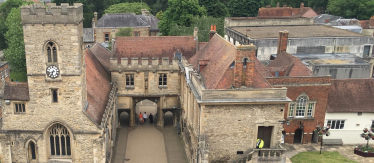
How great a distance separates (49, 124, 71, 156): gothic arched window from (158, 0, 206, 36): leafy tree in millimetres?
32077

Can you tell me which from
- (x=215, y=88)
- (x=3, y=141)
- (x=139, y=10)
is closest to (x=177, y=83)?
(x=215, y=88)

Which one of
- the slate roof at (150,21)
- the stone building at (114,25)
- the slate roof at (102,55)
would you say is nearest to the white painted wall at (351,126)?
the slate roof at (102,55)

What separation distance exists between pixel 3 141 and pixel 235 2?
64.0m

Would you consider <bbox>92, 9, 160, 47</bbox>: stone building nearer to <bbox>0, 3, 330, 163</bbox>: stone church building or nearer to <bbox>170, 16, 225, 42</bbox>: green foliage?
<bbox>170, 16, 225, 42</bbox>: green foliage

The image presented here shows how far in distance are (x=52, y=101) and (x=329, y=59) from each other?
29014 mm

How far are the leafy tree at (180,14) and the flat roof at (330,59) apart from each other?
19004 mm

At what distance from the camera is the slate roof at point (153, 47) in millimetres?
34625

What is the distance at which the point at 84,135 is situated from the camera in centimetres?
2238

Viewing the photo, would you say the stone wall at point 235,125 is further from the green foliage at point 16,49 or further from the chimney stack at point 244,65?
the green foliage at point 16,49

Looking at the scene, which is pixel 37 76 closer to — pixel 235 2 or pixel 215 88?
pixel 215 88

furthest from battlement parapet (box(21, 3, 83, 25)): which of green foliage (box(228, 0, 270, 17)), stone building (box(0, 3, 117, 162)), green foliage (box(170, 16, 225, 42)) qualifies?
green foliage (box(228, 0, 270, 17))

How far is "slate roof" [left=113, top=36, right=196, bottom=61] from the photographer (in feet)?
114

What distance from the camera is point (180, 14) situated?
53.3 metres

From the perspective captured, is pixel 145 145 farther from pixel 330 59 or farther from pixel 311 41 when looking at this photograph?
pixel 311 41
